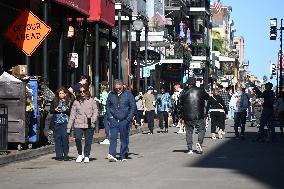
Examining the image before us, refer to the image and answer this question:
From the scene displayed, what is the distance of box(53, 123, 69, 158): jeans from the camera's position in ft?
60.5

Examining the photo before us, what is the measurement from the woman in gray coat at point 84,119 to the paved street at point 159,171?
→ 1.33 feet

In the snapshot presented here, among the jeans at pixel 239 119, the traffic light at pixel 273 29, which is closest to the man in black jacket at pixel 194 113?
the jeans at pixel 239 119

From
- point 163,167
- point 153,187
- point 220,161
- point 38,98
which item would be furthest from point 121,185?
point 38,98

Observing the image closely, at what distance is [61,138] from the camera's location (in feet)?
Answer: 60.7

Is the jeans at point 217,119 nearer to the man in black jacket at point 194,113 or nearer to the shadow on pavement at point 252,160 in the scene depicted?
the shadow on pavement at point 252,160

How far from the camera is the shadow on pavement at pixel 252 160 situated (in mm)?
14836

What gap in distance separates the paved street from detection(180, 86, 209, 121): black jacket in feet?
3.18

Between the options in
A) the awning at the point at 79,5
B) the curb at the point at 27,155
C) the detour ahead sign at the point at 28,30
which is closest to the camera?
the curb at the point at 27,155

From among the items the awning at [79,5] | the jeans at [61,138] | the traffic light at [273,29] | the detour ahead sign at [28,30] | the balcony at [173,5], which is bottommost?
the jeans at [61,138]

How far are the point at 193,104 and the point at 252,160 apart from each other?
96.0 inches

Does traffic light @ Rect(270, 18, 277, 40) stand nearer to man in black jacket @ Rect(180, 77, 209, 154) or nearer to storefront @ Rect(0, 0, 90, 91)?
storefront @ Rect(0, 0, 90, 91)

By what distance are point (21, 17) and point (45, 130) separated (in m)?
3.05

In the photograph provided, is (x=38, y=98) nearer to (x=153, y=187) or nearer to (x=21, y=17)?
(x=21, y=17)

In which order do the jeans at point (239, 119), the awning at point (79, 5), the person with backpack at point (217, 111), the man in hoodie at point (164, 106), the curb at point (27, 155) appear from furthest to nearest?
the man in hoodie at point (164, 106) < the jeans at point (239, 119) < the person with backpack at point (217, 111) < the awning at point (79, 5) < the curb at point (27, 155)
